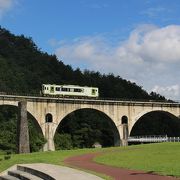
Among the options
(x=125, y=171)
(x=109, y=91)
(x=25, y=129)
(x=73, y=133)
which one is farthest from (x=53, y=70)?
(x=125, y=171)

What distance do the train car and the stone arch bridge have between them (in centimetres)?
330

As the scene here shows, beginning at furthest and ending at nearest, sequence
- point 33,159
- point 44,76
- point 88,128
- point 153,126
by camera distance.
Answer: point 44,76, point 153,126, point 88,128, point 33,159

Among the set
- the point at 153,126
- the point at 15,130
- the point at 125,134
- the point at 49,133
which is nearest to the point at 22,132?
the point at 49,133

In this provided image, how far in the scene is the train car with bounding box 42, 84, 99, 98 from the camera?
70.8m

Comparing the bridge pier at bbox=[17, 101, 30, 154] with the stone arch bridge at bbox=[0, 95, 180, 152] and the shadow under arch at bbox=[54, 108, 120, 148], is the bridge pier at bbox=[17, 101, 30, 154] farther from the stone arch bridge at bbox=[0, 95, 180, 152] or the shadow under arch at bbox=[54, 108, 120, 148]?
the shadow under arch at bbox=[54, 108, 120, 148]

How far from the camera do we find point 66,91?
238 ft

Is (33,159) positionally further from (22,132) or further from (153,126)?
(153,126)

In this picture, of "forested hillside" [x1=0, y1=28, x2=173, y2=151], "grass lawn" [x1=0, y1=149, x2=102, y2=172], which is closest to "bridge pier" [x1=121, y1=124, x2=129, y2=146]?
"forested hillside" [x1=0, y1=28, x2=173, y2=151]

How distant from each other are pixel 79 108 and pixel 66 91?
4.01 meters

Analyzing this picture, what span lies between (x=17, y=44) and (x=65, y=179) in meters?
146

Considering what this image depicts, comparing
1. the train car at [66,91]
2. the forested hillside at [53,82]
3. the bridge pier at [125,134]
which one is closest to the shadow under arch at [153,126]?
the forested hillside at [53,82]

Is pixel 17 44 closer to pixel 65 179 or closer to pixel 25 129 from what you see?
pixel 25 129

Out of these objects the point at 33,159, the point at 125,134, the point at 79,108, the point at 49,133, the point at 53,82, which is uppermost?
the point at 53,82

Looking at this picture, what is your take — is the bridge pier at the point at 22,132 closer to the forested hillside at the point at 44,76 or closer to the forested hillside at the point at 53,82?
the forested hillside at the point at 53,82
